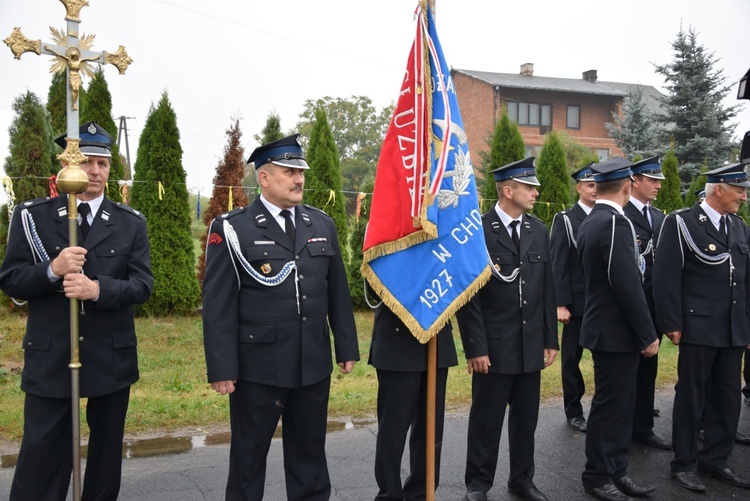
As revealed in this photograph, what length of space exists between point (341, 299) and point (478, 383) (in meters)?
1.14

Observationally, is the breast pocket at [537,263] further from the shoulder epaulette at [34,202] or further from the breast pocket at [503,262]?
the shoulder epaulette at [34,202]

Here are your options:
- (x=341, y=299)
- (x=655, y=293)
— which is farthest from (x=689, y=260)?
(x=341, y=299)

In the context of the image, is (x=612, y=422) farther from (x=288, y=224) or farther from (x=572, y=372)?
(x=288, y=224)

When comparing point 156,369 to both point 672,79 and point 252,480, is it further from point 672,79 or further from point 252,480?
point 672,79

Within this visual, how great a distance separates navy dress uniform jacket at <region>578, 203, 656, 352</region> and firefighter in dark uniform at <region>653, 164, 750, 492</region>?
1.58ft

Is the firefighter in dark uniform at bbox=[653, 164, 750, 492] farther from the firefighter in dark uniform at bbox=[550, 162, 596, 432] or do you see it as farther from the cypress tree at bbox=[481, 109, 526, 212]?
the cypress tree at bbox=[481, 109, 526, 212]

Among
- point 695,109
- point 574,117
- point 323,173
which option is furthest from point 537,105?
point 323,173

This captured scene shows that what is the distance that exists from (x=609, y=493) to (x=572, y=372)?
173cm

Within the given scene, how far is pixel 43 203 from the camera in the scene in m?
3.37

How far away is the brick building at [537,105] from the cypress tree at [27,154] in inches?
1061

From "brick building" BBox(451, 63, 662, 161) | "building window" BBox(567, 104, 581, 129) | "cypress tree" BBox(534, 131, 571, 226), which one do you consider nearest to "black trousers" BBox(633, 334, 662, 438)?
"cypress tree" BBox(534, 131, 571, 226)

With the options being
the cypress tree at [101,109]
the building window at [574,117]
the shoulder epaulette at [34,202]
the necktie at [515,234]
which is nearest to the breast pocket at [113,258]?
the shoulder epaulette at [34,202]

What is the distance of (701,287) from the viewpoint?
4.61 m

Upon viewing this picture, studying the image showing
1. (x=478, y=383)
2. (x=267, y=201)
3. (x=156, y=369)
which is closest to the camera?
(x=267, y=201)
